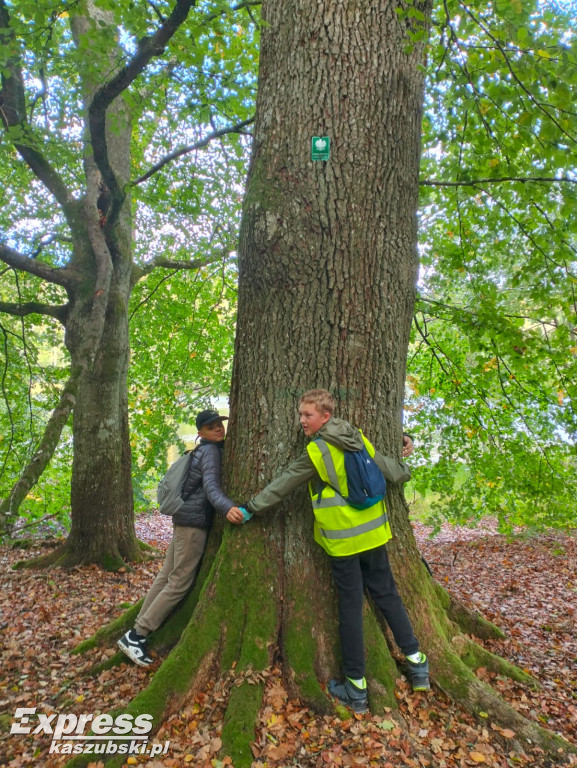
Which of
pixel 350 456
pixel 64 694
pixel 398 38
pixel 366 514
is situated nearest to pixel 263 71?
pixel 398 38

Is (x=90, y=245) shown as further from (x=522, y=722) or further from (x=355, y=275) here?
(x=522, y=722)

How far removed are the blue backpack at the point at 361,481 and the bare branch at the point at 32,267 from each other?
5377 mm

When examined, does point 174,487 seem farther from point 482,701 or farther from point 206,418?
point 482,701

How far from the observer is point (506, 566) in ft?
25.8

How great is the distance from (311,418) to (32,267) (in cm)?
531

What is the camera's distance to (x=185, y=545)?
368cm

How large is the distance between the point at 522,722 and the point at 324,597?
4.46ft

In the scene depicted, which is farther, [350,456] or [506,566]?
[506,566]

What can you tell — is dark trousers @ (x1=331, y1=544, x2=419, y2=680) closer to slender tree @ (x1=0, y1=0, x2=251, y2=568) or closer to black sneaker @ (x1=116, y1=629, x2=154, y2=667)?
black sneaker @ (x1=116, y1=629, x2=154, y2=667)

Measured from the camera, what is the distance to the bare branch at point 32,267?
20.0 ft

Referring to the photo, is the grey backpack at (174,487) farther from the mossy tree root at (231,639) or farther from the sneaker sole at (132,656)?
the sneaker sole at (132,656)

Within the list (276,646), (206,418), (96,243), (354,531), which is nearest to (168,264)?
(96,243)

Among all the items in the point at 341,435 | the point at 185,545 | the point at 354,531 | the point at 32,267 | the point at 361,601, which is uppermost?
the point at 32,267

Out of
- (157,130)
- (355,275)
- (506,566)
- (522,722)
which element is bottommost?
(506,566)
